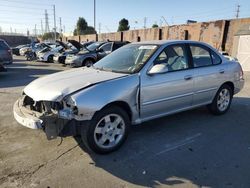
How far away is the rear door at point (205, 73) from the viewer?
479 cm

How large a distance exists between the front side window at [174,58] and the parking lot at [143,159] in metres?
1.17

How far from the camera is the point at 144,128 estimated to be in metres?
4.67

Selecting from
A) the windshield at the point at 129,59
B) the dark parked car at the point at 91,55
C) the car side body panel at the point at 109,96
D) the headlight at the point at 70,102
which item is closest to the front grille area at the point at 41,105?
the headlight at the point at 70,102

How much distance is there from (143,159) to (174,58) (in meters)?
1.98

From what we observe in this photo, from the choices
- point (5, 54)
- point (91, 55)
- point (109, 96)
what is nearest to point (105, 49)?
point (91, 55)

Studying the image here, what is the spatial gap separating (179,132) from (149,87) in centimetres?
117

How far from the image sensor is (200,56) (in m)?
5.04

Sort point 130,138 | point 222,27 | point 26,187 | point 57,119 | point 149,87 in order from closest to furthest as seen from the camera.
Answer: point 26,187 → point 57,119 → point 149,87 → point 130,138 → point 222,27

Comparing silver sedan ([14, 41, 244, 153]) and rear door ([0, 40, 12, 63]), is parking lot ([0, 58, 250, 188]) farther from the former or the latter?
rear door ([0, 40, 12, 63])

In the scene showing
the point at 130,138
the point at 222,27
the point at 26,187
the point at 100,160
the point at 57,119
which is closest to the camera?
the point at 26,187

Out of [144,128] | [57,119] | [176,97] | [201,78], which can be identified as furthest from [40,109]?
[201,78]

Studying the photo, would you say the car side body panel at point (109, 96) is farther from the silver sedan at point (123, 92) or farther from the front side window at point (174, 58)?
the front side window at point (174, 58)

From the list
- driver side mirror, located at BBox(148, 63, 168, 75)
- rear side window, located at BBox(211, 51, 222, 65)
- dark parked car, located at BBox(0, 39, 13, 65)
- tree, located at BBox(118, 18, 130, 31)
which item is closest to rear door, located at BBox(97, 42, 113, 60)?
dark parked car, located at BBox(0, 39, 13, 65)

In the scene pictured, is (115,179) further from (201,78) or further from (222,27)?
(222,27)
